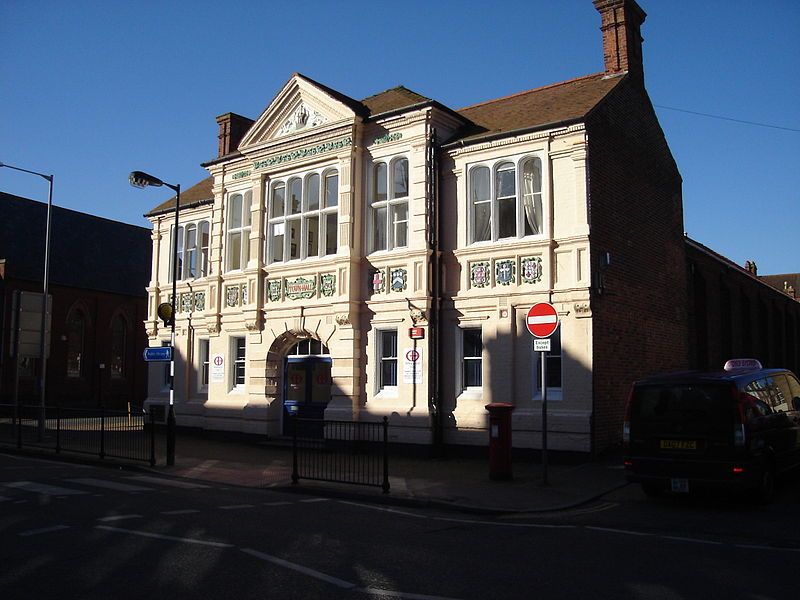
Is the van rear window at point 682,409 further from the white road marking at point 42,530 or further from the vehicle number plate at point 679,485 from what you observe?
the white road marking at point 42,530

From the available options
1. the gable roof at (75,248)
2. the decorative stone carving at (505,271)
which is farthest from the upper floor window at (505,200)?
the gable roof at (75,248)

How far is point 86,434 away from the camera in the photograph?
59.6ft

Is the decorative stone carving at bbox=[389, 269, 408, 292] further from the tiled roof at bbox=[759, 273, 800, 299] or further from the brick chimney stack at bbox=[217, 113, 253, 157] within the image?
the tiled roof at bbox=[759, 273, 800, 299]

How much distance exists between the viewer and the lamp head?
16766mm

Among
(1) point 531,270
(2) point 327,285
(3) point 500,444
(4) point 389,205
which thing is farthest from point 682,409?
(2) point 327,285

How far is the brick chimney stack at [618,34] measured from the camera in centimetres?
1878

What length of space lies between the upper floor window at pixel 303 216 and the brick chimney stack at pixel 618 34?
792cm

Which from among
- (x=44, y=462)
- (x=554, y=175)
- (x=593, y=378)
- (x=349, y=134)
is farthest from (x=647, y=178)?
(x=44, y=462)

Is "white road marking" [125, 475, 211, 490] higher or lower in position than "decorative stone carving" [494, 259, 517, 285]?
lower

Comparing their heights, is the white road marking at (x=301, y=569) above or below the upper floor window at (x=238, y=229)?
below

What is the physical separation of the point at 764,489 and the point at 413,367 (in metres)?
8.77

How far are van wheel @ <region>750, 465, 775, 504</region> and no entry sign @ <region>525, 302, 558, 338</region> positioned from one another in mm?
3988

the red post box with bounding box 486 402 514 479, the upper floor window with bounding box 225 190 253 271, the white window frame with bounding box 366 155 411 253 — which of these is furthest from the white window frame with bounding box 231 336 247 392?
the red post box with bounding box 486 402 514 479

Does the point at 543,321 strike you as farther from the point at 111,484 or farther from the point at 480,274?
the point at 111,484
